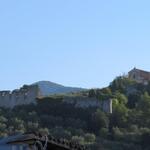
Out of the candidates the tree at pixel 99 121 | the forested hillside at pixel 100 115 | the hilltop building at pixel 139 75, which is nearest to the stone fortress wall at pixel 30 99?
the forested hillside at pixel 100 115

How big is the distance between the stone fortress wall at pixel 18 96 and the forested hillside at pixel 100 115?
381cm

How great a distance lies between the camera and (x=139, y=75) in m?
174

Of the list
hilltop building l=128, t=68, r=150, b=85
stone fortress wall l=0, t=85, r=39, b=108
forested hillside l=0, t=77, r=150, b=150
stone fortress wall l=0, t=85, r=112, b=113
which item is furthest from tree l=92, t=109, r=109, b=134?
hilltop building l=128, t=68, r=150, b=85

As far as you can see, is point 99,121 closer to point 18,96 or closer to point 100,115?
point 100,115

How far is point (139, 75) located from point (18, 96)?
112 feet

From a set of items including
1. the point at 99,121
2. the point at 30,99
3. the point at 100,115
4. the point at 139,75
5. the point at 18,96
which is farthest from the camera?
the point at 139,75

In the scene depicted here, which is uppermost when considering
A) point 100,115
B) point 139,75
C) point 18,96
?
point 139,75

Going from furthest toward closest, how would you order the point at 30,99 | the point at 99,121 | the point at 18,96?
the point at 18,96 < the point at 30,99 < the point at 99,121

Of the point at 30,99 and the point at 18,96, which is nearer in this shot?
the point at 30,99

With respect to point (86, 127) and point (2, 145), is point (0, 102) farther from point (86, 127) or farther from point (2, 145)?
point (2, 145)

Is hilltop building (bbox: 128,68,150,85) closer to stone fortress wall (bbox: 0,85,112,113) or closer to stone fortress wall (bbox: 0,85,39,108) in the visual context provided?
stone fortress wall (bbox: 0,85,112,113)

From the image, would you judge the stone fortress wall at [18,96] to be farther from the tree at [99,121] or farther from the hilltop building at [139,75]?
the hilltop building at [139,75]

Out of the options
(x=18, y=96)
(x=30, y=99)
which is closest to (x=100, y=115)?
(x=30, y=99)

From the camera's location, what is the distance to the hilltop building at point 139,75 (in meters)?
167
